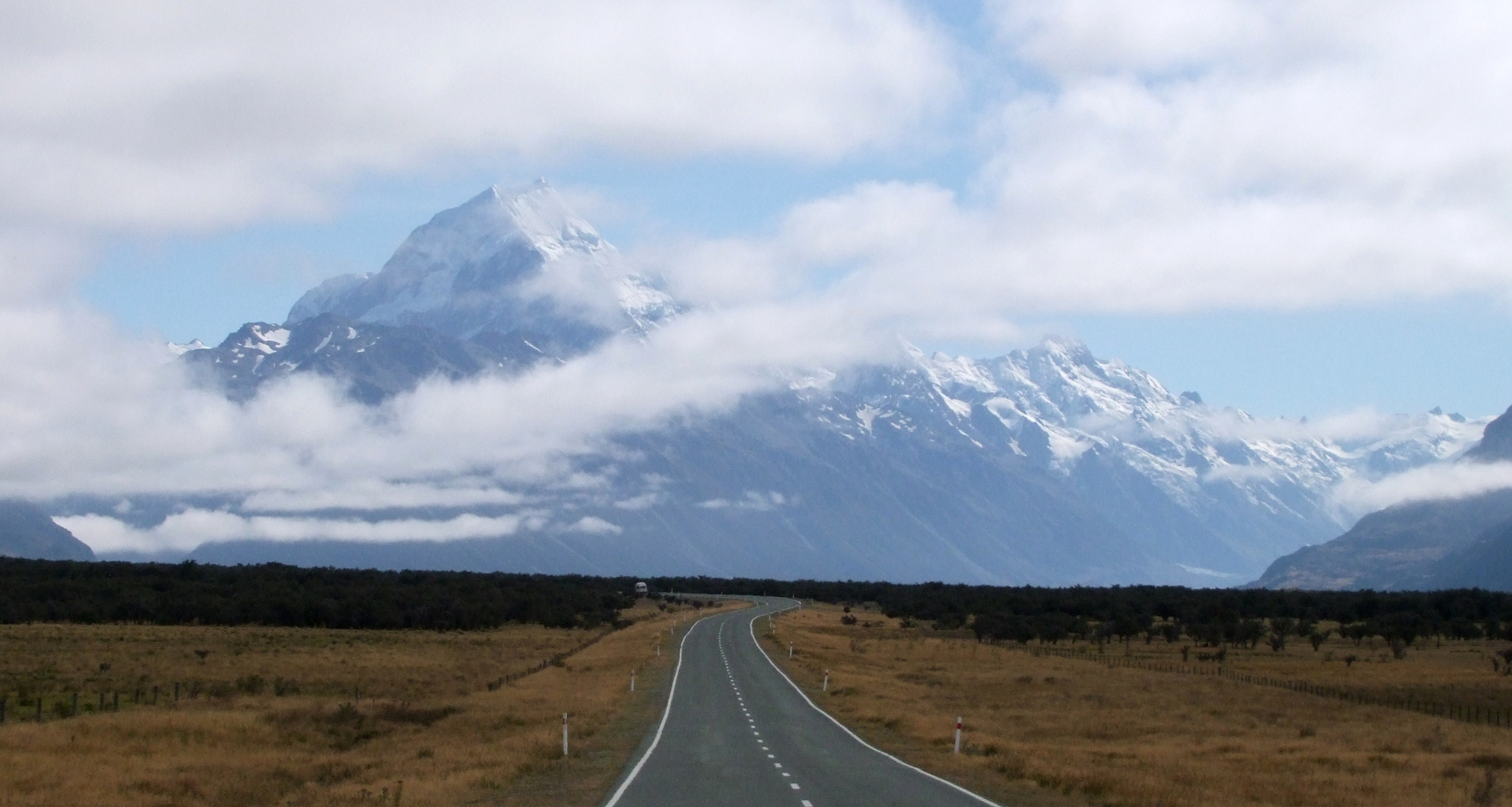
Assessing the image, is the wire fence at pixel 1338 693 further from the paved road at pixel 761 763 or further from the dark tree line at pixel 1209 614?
the paved road at pixel 761 763

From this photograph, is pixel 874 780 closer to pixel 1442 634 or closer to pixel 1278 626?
pixel 1278 626

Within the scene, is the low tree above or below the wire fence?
above

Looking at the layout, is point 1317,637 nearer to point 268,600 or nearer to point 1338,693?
point 1338,693

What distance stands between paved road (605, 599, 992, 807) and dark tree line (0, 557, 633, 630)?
60.3 m

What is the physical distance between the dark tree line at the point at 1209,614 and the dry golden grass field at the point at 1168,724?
1071 centimetres

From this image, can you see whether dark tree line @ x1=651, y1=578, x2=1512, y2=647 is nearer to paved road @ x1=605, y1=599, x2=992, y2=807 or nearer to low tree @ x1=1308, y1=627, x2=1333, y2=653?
low tree @ x1=1308, y1=627, x2=1333, y2=653

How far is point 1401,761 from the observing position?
37.6 meters

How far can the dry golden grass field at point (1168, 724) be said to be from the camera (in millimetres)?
29703

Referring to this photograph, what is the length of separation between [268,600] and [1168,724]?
8233cm

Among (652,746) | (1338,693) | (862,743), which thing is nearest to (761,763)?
(652,746)

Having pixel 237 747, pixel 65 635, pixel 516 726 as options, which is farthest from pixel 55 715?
pixel 65 635

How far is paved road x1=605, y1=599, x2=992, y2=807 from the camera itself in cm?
2577

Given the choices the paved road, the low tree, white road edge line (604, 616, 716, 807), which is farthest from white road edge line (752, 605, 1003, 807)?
the low tree

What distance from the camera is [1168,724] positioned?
50719 mm
